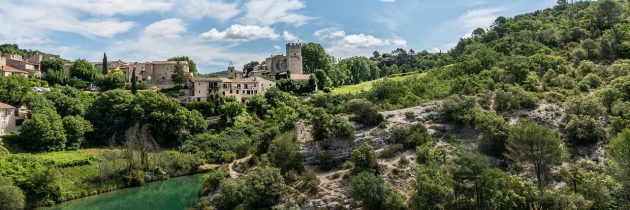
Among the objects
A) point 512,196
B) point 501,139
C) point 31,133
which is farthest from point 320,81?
point 512,196

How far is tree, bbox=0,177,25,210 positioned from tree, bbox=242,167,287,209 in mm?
21711

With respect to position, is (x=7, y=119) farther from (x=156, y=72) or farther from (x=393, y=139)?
(x=393, y=139)

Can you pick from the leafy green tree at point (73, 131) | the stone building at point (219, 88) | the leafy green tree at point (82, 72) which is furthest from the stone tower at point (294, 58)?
the leafy green tree at point (73, 131)

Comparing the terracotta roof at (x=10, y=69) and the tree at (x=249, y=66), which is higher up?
the tree at (x=249, y=66)

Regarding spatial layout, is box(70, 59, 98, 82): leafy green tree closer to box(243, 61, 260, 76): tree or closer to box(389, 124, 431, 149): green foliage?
box(243, 61, 260, 76): tree

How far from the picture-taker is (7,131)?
6041 cm

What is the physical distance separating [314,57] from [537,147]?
85195mm

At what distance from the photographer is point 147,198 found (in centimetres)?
4931

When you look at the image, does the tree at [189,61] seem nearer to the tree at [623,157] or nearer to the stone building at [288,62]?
the stone building at [288,62]

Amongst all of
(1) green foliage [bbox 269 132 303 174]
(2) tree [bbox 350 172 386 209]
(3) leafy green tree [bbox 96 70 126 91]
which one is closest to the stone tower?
(3) leafy green tree [bbox 96 70 126 91]

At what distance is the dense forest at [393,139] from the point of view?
95.6 ft

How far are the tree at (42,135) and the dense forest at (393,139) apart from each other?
0.53 feet

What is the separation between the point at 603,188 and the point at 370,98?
31.0 metres

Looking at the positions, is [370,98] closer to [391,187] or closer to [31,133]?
[391,187]
